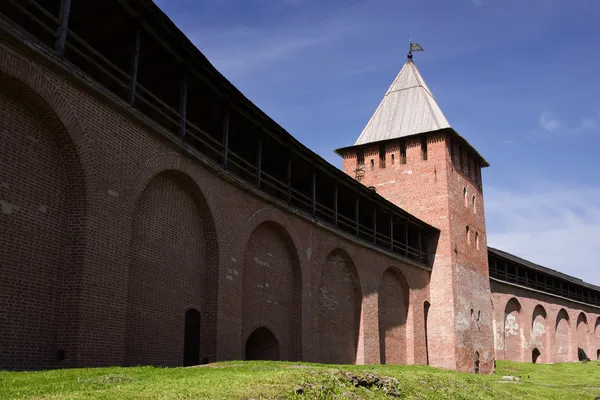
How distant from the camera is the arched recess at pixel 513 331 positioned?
31.8 metres

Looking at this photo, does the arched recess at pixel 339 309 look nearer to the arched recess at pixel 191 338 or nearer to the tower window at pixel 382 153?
the arched recess at pixel 191 338

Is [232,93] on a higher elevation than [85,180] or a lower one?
higher

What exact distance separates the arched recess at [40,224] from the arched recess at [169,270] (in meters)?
1.61

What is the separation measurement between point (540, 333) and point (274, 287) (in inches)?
968

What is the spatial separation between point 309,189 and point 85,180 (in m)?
10.8

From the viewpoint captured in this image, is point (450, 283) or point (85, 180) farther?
point (450, 283)

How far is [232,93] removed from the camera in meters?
13.2

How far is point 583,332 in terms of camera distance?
4125 cm

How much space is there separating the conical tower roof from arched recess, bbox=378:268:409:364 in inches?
270

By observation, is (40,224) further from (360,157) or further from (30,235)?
(360,157)

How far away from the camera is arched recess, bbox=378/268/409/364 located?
68.8 ft

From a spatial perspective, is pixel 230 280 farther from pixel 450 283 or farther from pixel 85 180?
pixel 450 283

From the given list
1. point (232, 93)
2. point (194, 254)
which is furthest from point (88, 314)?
point (232, 93)

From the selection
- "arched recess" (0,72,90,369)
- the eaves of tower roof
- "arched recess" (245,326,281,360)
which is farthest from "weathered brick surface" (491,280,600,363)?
"arched recess" (0,72,90,369)
